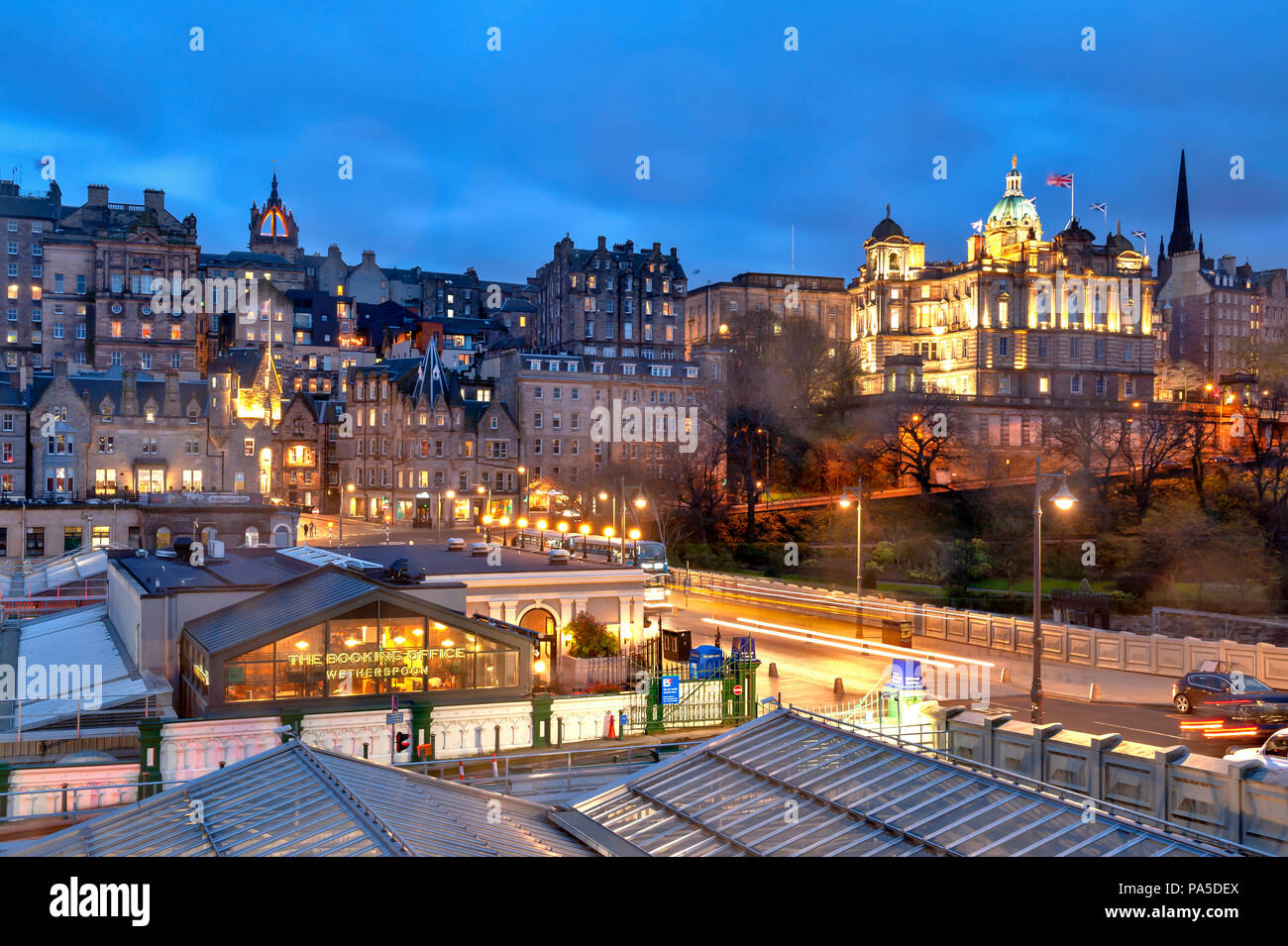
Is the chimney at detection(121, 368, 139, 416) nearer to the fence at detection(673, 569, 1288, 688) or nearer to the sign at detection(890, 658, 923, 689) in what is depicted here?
the fence at detection(673, 569, 1288, 688)

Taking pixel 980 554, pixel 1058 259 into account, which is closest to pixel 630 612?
pixel 980 554

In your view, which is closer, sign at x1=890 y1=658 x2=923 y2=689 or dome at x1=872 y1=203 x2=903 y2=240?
sign at x1=890 y1=658 x2=923 y2=689

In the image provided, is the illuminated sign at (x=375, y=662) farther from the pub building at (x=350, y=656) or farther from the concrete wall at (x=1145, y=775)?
the concrete wall at (x=1145, y=775)

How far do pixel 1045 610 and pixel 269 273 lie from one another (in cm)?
10875

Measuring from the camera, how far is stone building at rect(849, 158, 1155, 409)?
406ft

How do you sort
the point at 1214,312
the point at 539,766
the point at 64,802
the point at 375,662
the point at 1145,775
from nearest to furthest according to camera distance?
the point at 1145,775 < the point at 64,802 < the point at 539,766 < the point at 375,662 < the point at 1214,312

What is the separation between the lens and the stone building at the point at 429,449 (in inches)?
3846

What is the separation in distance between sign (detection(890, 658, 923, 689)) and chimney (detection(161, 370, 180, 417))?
228 ft

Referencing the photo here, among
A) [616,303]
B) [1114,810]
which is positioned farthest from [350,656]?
[616,303]

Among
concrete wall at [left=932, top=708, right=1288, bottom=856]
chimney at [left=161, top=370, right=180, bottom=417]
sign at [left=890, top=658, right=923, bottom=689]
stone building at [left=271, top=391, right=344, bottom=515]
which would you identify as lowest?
sign at [left=890, top=658, right=923, bottom=689]

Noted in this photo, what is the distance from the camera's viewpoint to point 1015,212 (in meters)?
131

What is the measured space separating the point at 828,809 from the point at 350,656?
1387 centimetres

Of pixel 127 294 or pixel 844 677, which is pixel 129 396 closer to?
pixel 127 294

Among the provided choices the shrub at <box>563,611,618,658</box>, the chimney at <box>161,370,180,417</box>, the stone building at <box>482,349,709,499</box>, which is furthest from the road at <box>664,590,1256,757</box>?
the chimney at <box>161,370,180,417</box>
